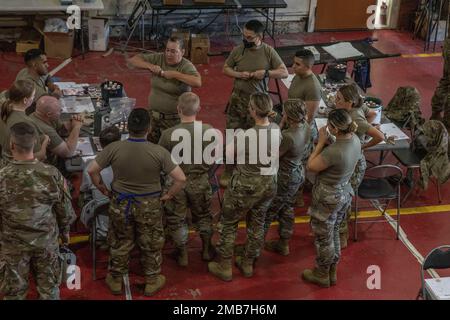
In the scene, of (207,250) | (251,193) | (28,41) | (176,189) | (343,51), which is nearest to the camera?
(176,189)

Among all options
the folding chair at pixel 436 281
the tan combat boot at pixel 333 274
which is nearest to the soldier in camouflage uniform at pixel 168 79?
the tan combat boot at pixel 333 274

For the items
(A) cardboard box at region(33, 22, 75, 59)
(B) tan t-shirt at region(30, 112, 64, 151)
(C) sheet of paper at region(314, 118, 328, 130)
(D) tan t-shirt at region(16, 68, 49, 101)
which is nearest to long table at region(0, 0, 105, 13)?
(A) cardboard box at region(33, 22, 75, 59)

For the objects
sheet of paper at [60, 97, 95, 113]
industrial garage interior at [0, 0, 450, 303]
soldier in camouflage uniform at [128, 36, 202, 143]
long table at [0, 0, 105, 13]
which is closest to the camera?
industrial garage interior at [0, 0, 450, 303]

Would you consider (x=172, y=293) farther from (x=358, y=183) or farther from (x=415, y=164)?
(x=415, y=164)

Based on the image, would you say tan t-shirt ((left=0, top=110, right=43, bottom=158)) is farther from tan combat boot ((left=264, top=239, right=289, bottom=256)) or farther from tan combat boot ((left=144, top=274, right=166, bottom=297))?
tan combat boot ((left=264, top=239, right=289, bottom=256))

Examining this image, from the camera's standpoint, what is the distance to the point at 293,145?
6.00 meters

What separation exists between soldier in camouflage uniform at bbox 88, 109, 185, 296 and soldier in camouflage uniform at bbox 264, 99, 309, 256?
109 centimetres

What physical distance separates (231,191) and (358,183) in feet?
4.62

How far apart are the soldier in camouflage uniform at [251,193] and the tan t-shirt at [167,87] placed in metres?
1.29

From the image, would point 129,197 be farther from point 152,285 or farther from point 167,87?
point 167,87

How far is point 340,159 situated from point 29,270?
2.75 meters

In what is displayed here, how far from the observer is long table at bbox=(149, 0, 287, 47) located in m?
11.1

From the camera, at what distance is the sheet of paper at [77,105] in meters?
7.32

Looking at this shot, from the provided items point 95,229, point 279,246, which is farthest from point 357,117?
point 95,229
